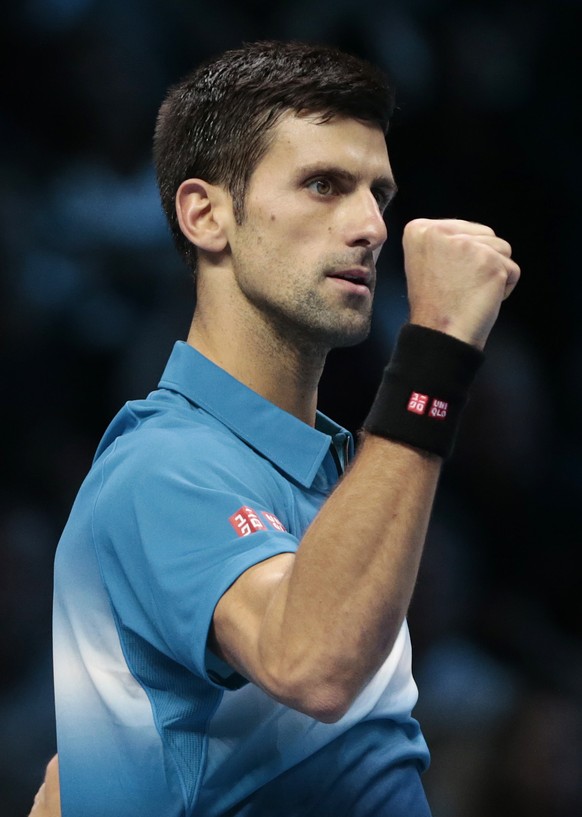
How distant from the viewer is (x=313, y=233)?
2.11 meters

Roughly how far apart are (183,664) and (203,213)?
92 cm

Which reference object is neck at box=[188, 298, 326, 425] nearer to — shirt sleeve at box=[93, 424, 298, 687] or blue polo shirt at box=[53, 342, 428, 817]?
blue polo shirt at box=[53, 342, 428, 817]

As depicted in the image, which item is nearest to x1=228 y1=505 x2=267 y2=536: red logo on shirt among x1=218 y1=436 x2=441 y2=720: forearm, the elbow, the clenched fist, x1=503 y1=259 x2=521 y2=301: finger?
x1=218 y1=436 x2=441 y2=720: forearm

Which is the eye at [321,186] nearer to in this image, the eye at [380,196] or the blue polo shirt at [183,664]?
the eye at [380,196]

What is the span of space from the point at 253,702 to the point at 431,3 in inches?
115

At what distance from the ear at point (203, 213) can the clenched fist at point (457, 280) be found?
0.61 m

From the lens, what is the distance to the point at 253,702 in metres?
1.83

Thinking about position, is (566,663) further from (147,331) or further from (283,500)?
(283,500)

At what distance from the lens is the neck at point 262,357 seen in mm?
2211

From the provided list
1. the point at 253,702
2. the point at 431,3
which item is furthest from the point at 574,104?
the point at 253,702

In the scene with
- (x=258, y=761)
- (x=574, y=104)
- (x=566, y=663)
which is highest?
(x=574, y=104)

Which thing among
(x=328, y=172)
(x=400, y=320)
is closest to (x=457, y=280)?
(x=328, y=172)

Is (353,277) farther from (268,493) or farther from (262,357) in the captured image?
(268,493)

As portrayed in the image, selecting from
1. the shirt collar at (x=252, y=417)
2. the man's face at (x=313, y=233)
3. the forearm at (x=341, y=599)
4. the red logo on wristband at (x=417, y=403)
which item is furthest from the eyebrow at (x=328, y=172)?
the forearm at (x=341, y=599)
